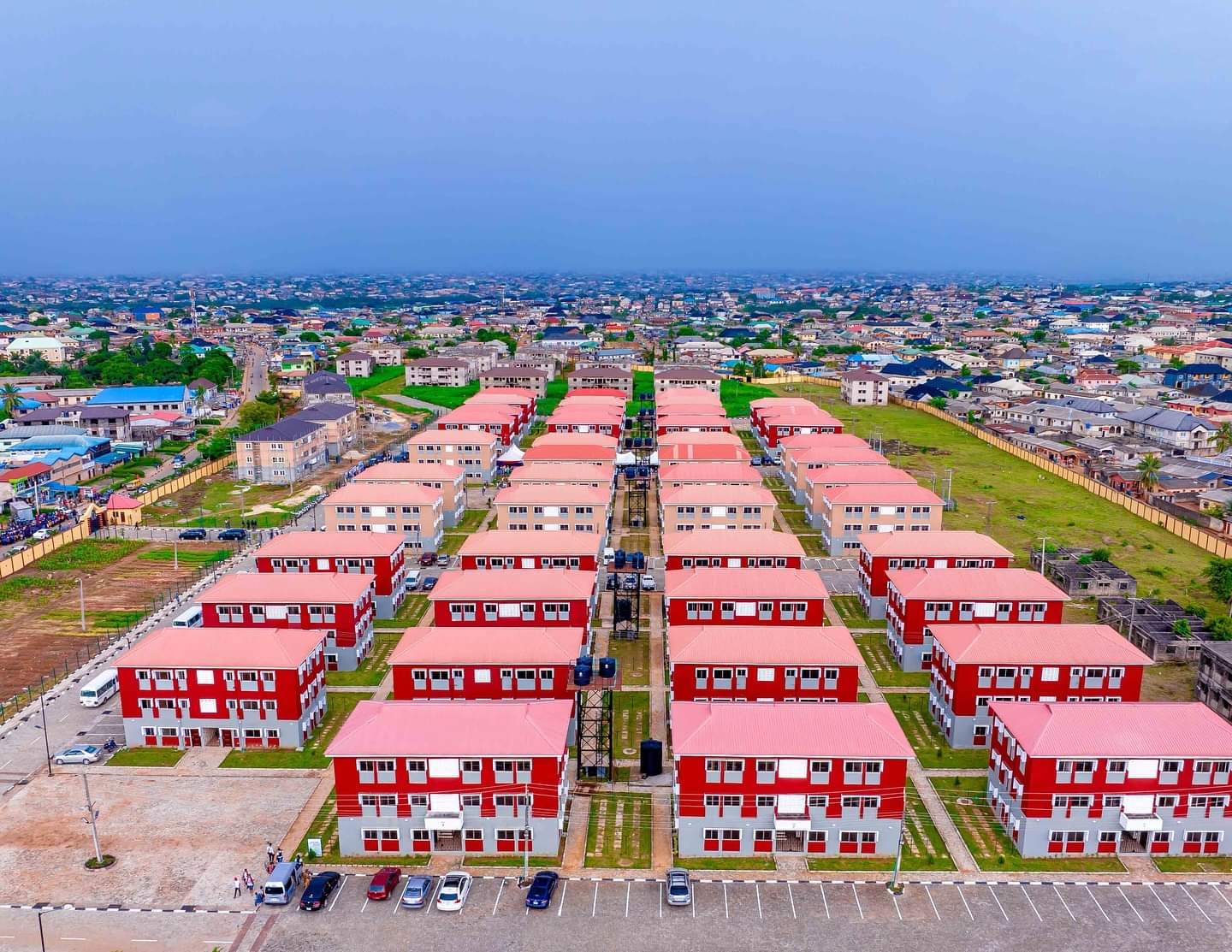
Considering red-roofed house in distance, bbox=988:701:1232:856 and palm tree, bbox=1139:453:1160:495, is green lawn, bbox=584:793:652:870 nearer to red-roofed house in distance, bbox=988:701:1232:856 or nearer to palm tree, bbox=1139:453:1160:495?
red-roofed house in distance, bbox=988:701:1232:856

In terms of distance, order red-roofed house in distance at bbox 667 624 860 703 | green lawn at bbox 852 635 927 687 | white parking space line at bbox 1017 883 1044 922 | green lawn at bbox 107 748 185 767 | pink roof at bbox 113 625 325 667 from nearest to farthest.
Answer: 1. white parking space line at bbox 1017 883 1044 922
2. green lawn at bbox 107 748 185 767
3. pink roof at bbox 113 625 325 667
4. red-roofed house in distance at bbox 667 624 860 703
5. green lawn at bbox 852 635 927 687

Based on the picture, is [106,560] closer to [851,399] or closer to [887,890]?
[887,890]

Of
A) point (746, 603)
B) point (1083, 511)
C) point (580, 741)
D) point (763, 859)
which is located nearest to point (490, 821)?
point (580, 741)

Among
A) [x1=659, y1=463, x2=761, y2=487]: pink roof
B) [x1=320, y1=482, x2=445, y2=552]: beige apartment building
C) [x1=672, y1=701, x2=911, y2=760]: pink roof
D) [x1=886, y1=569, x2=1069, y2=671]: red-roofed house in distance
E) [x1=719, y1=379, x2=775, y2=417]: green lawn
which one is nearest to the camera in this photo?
[x1=672, y1=701, x2=911, y2=760]: pink roof

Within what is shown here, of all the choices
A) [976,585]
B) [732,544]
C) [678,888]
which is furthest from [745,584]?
[678,888]

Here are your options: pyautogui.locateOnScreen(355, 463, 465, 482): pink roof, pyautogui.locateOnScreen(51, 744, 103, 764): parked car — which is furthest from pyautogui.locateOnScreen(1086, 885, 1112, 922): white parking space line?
pyautogui.locateOnScreen(355, 463, 465, 482): pink roof

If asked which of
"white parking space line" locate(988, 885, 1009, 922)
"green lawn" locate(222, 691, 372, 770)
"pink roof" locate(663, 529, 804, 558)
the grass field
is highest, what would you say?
"pink roof" locate(663, 529, 804, 558)

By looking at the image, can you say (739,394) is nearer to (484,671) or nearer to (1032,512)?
(1032,512)
